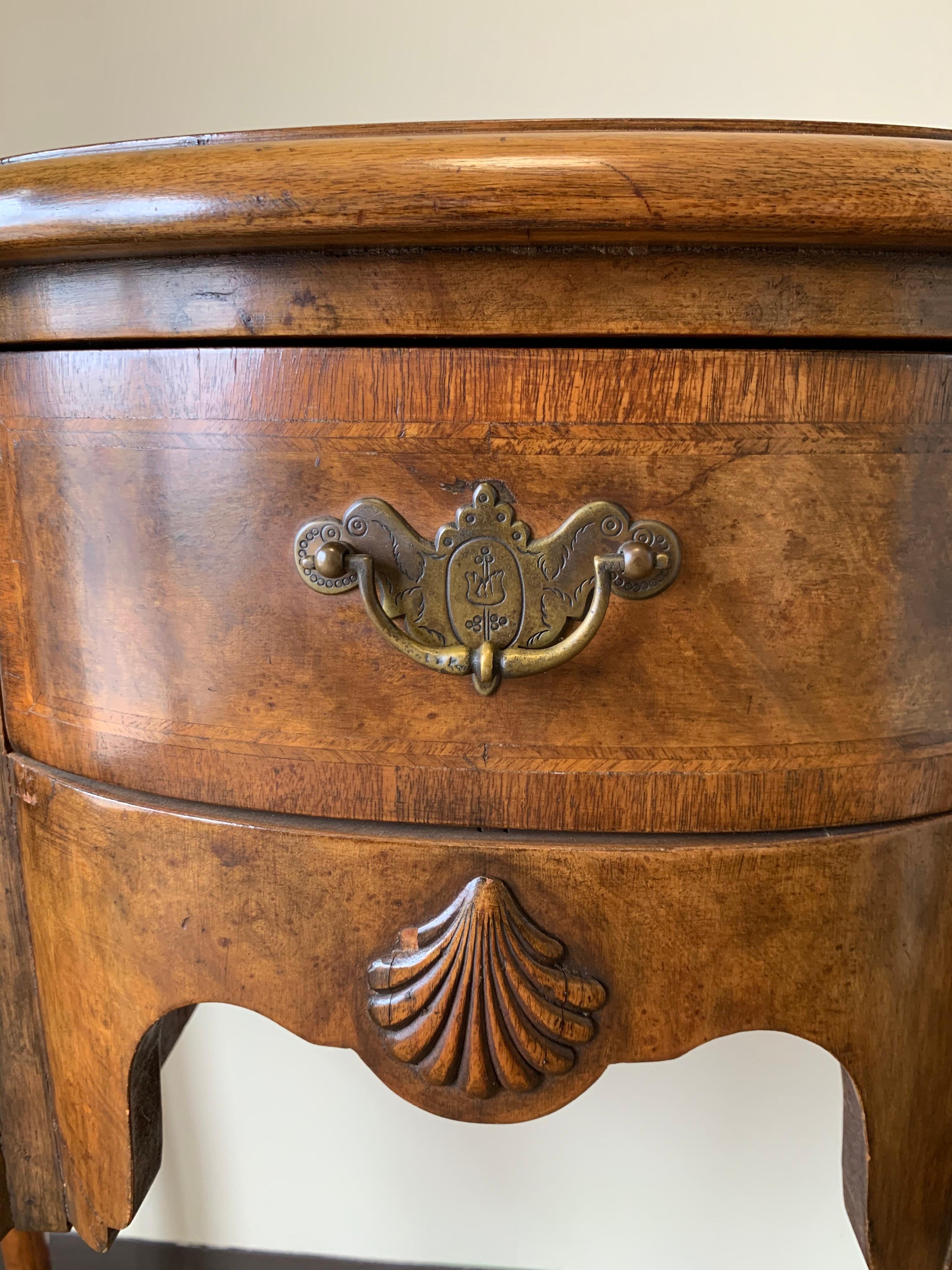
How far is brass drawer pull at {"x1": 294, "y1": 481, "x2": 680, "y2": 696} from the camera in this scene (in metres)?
0.36

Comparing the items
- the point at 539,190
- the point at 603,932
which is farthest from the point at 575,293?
the point at 603,932

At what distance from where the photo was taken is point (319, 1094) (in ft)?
3.42

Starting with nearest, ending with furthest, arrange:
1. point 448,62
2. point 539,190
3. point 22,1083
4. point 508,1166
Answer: point 539,190
point 22,1083
point 448,62
point 508,1166

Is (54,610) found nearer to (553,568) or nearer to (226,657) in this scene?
(226,657)

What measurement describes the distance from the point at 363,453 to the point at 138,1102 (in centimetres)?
33

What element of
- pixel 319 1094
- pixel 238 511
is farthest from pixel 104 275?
pixel 319 1094

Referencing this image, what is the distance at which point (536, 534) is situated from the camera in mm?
368

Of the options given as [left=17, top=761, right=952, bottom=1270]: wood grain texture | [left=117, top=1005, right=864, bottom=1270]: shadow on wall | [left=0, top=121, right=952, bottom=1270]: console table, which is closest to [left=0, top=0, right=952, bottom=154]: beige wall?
[left=0, top=121, right=952, bottom=1270]: console table

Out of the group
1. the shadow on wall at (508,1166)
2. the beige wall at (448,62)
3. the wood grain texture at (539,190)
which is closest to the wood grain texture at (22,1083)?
the wood grain texture at (539,190)

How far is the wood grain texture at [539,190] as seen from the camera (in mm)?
314

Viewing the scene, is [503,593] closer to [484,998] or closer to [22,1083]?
[484,998]

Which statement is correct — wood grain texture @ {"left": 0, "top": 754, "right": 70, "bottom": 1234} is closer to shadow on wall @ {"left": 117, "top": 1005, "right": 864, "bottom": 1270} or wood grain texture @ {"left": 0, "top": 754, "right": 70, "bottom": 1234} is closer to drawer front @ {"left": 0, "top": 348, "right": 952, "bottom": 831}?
drawer front @ {"left": 0, "top": 348, "right": 952, "bottom": 831}

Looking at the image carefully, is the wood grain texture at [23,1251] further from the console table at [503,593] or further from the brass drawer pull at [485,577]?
the brass drawer pull at [485,577]

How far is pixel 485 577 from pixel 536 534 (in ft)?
0.08
